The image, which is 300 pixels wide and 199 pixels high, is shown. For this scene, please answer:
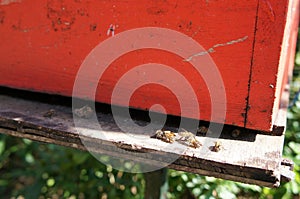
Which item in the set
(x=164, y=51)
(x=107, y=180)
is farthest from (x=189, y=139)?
(x=107, y=180)

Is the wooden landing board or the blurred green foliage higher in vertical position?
the wooden landing board

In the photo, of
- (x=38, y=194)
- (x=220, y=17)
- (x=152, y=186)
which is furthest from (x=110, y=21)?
(x=38, y=194)

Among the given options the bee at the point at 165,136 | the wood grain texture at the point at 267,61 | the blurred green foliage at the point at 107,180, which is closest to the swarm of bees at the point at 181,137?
the bee at the point at 165,136

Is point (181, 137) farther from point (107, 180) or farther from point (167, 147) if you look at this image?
point (107, 180)

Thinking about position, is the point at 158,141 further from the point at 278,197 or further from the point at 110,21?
the point at 278,197

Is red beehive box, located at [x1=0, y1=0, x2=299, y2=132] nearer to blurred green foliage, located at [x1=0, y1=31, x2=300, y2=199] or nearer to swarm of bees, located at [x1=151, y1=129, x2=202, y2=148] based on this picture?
swarm of bees, located at [x1=151, y1=129, x2=202, y2=148]

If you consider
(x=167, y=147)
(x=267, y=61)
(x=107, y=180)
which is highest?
(x=267, y=61)

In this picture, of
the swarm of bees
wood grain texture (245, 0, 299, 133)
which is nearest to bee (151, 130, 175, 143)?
the swarm of bees
